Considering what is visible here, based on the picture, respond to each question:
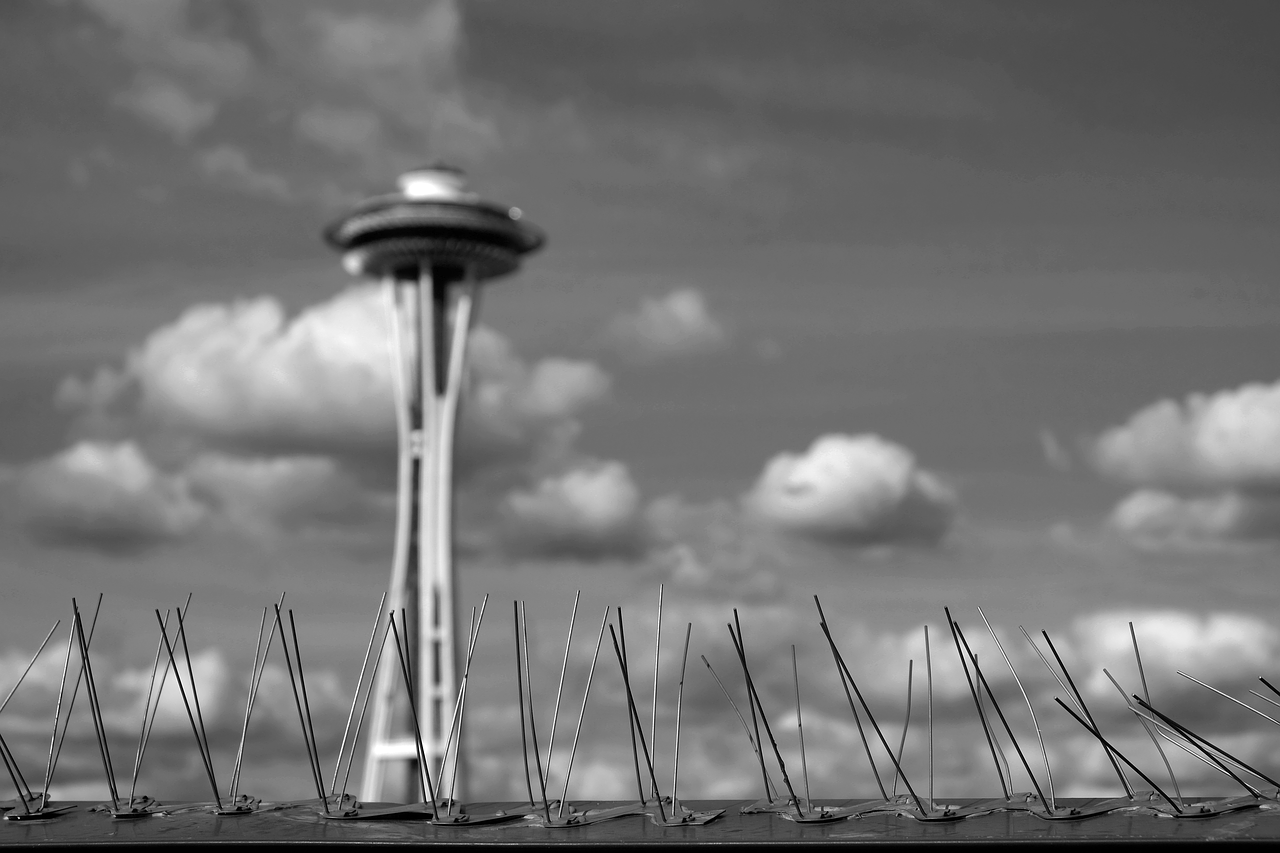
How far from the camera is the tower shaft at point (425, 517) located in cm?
10350

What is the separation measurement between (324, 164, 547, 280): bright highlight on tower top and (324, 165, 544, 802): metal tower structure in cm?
9

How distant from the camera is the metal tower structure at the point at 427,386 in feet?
340

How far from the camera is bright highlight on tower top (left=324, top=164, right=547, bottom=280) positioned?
108 m

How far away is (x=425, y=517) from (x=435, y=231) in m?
19.8

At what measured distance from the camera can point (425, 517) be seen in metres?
106

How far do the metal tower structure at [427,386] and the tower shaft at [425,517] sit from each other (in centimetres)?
7

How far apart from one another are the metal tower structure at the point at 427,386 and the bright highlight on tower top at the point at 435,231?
9cm

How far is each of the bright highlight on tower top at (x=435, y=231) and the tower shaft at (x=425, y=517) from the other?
1.80m

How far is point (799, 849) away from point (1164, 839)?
527cm

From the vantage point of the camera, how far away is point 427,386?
104m

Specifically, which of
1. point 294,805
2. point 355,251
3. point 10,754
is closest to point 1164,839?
point 294,805

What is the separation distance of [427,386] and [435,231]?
11.6 meters

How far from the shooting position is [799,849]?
22750 mm

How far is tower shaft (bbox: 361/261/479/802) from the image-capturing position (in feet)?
340
